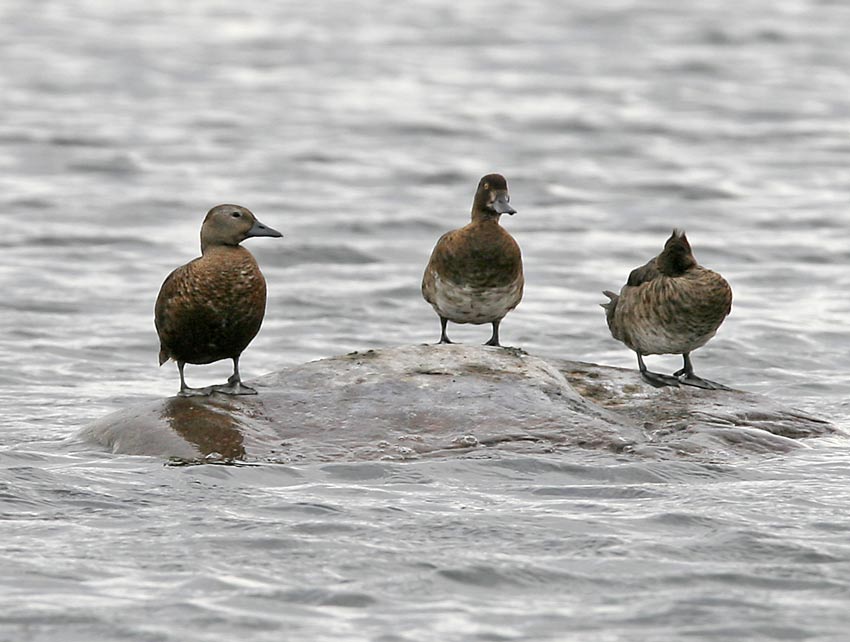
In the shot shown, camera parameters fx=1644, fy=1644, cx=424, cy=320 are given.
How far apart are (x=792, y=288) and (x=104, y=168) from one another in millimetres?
10134

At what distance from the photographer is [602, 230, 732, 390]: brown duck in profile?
9859 mm

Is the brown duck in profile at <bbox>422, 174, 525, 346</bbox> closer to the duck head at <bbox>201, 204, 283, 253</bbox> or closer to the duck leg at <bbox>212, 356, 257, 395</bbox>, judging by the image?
the duck head at <bbox>201, 204, 283, 253</bbox>

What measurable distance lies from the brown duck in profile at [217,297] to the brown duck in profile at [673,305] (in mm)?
2341

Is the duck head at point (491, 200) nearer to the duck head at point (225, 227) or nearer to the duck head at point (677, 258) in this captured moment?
the duck head at point (677, 258)

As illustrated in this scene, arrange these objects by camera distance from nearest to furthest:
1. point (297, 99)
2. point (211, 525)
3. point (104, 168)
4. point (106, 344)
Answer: point (211, 525) → point (106, 344) → point (104, 168) → point (297, 99)

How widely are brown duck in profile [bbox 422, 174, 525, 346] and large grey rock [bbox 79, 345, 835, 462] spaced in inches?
12.1

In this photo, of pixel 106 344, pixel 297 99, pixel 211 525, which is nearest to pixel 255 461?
pixel 211 525

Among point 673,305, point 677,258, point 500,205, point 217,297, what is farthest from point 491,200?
point 217,297

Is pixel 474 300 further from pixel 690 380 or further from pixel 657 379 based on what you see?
pixel 690 380

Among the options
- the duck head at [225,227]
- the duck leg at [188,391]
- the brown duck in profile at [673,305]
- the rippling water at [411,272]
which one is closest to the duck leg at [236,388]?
the duck leg at [188,391]

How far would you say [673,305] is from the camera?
9.89 metres

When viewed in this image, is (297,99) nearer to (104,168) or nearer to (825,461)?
(104,168)

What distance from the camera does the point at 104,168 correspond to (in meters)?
22.7

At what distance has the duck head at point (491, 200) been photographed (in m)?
10.3
